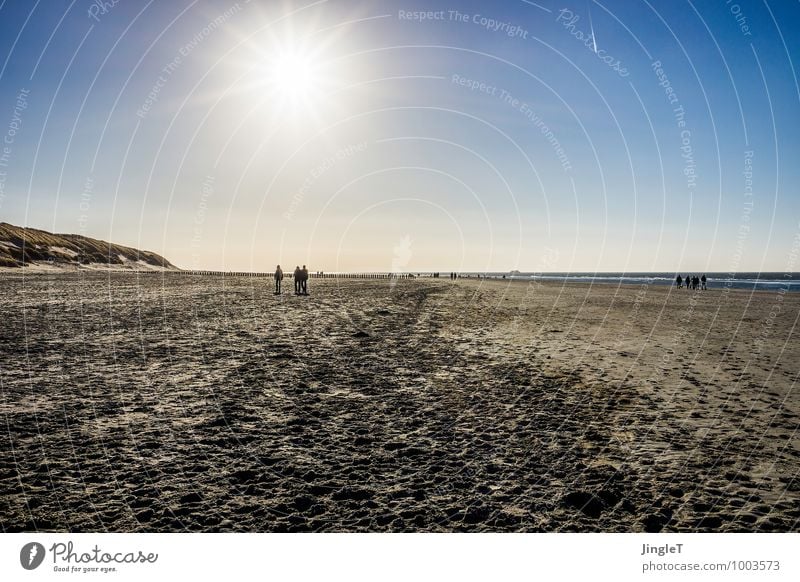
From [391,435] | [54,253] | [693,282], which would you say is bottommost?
[391,435]

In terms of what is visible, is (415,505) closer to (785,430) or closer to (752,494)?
(752,494)

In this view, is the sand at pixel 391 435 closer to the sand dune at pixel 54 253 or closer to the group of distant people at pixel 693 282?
the group of distant people at pixel 693 282

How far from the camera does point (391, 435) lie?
754 centimetres

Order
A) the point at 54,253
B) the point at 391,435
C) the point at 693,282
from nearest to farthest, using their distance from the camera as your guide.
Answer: the point at 391,435
the point at 693,282
the point at 54,253

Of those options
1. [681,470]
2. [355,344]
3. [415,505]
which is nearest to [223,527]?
[415,505]

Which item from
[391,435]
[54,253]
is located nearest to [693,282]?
[391,435]

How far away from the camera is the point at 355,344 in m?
16.1

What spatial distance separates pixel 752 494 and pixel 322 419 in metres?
6.35

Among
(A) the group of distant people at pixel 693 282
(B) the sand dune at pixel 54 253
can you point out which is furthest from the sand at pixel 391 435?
(B) the sand dune at pixel 54 253

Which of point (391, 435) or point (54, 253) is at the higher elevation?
point (54, 253)

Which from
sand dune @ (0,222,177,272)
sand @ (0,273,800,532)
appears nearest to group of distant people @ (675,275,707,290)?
sand @ (0,273,800,532)

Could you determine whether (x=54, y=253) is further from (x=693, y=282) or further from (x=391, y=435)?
(x=693, y=282)

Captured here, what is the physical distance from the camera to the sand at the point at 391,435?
204 inches

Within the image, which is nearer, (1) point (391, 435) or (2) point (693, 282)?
(1) point (391, 435)
